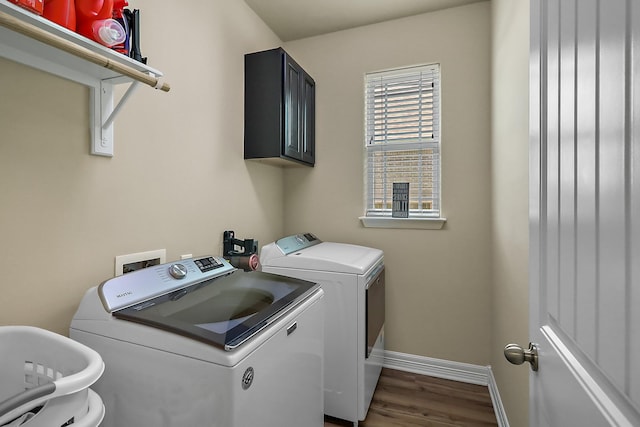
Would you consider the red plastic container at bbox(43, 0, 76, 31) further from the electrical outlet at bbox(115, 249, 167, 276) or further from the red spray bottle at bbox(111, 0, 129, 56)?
the electrical outlet at bbox(115, 249, 167, 276)

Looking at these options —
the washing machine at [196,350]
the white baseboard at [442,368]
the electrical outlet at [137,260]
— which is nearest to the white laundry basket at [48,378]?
the washing machine at [196,350]

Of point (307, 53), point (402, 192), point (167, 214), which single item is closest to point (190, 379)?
point (167, 214)

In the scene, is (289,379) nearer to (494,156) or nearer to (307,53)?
(494,156)

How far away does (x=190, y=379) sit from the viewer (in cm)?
89

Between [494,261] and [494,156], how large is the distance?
0.72 m

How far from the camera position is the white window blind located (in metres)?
2.47

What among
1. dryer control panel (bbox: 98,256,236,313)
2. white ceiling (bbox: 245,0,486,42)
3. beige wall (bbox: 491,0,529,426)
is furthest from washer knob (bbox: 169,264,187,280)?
white ceiling (bbox: 245,0,486,42)

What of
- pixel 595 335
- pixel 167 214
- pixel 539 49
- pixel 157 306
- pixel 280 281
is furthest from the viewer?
pixel 167 214

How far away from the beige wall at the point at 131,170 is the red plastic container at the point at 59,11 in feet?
0.77

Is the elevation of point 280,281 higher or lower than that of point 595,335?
lower

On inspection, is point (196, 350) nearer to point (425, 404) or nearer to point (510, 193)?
point (510, 193)

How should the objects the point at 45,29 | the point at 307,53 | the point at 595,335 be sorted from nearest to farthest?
the point at 595,335 < the point at 45,29 < the point at 307,53

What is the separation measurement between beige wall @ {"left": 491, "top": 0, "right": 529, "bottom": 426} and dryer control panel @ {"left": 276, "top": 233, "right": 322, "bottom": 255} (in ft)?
4.21

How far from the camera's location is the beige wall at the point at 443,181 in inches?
91.1
